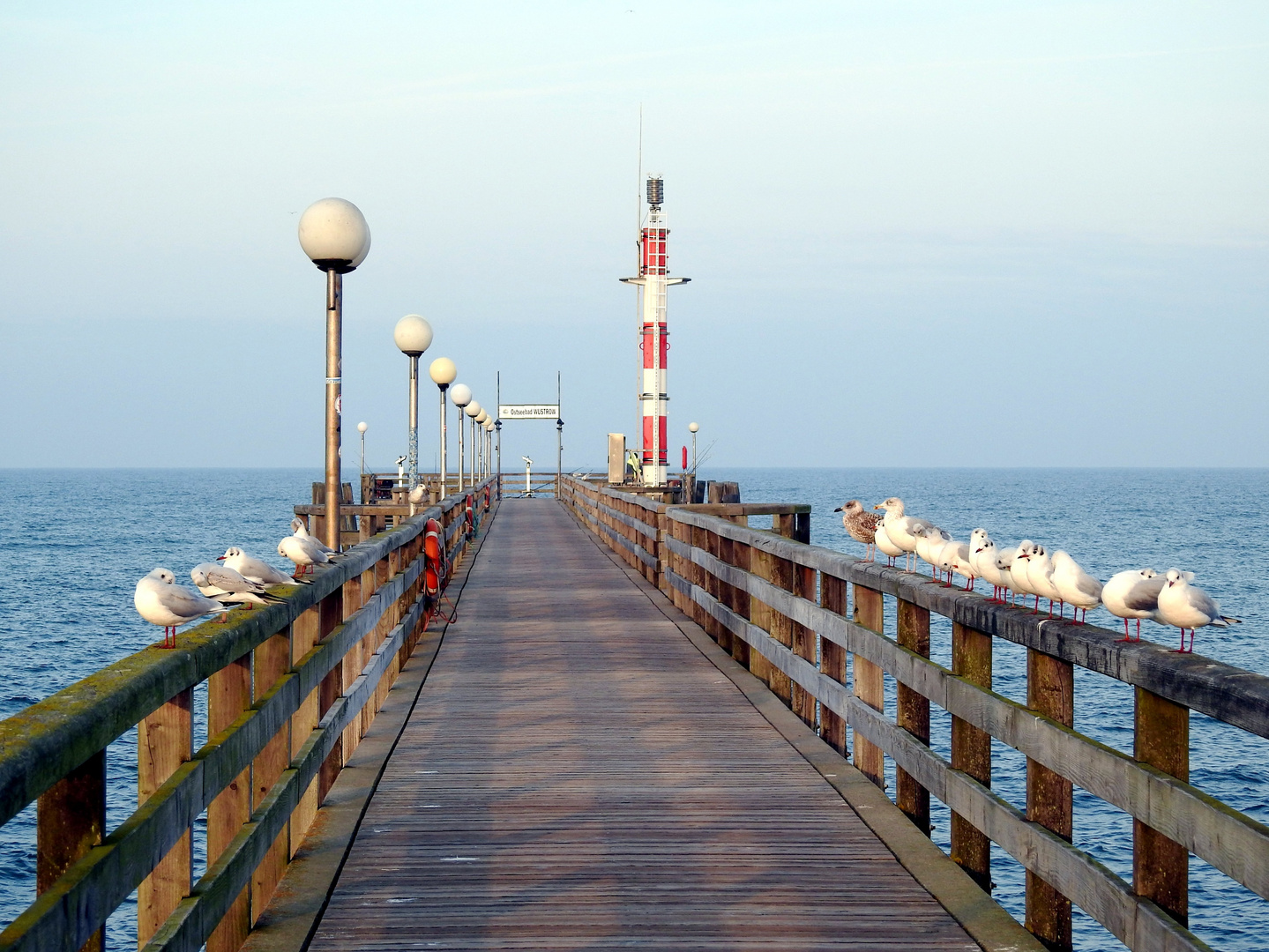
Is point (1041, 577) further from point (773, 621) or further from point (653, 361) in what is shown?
point (653, 361)

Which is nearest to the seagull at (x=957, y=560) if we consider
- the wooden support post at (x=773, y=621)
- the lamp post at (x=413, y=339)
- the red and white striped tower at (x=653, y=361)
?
the wooden support post at (x=773, y=621)

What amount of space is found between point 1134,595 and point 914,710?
66.1 inches

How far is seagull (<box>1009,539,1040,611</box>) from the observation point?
14.8ft

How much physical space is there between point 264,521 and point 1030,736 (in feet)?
314

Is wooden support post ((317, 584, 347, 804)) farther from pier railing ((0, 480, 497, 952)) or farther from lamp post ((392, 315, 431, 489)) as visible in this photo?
lamp post ((392, 315, 431, 489))

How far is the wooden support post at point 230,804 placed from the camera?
3.94 meters

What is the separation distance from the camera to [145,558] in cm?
6072

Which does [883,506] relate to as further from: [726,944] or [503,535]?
[503,535]

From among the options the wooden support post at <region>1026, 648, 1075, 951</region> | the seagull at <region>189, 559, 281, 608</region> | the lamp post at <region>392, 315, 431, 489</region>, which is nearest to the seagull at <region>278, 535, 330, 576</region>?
the seagull at <region>189, 559, 281, 608</region>

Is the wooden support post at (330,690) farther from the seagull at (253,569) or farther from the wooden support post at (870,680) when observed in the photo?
the wooden support post at (870,680)

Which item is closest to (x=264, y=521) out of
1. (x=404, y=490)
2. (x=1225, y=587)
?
(x=1225, y=587)

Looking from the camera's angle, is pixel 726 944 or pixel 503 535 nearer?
pixel 726 944

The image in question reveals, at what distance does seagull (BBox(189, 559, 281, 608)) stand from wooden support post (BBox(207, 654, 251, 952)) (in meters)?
0.32

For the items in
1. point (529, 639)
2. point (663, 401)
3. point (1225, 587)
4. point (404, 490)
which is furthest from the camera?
point (663, 401)
